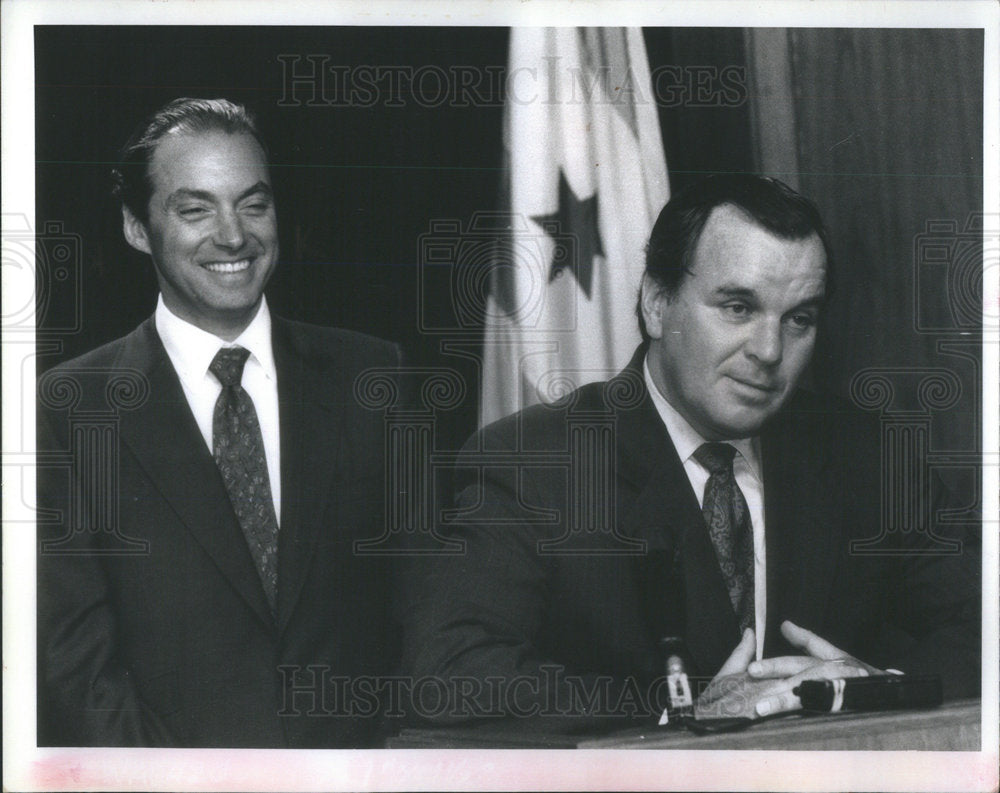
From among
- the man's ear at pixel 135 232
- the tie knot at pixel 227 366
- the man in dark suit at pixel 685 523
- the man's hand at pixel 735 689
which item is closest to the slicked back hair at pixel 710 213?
the man in dark suit at pixel 685 523

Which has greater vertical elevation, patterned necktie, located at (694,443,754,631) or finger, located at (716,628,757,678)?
patterned necktie, located at (694,443,754,631)

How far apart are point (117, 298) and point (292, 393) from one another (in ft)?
1.83

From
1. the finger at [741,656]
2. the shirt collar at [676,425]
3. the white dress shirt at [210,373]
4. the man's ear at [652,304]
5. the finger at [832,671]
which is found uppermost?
the man's ear at [652,304]

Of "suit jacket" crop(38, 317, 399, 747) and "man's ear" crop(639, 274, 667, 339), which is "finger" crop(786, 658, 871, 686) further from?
"suit jacket" crop(38, 317, 399, 747)

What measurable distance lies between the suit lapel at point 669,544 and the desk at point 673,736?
0.75 feet

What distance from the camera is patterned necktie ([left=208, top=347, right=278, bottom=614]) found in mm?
3266

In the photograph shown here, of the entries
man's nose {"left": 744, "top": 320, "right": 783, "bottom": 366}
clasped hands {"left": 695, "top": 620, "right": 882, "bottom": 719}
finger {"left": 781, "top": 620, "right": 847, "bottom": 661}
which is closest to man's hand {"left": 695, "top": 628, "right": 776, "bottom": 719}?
clasped hands {"left": 695, "top": 620, "right": 882, "bottom": 719}

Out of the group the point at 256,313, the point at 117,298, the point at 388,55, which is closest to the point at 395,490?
the point at 256,313

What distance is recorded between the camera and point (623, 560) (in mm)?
3297

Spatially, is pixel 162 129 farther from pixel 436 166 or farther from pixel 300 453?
pixel 300 453

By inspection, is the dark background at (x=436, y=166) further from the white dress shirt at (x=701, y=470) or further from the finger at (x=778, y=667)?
the finger at (x=778, y=667)

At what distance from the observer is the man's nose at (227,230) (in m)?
3.26

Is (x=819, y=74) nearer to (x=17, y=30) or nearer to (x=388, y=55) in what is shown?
(x=388, y=55)

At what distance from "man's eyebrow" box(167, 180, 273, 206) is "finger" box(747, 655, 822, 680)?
1.89 meters
